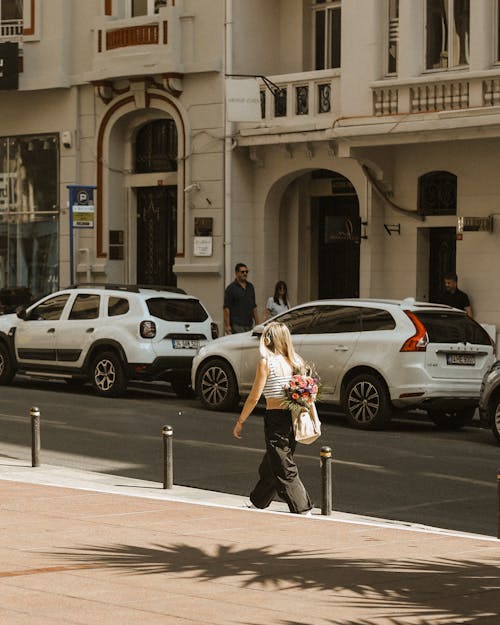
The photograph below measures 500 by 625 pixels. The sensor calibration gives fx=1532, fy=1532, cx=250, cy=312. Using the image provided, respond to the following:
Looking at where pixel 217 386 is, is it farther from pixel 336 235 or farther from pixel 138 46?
pixel 138 46

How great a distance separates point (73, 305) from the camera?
23609 mm

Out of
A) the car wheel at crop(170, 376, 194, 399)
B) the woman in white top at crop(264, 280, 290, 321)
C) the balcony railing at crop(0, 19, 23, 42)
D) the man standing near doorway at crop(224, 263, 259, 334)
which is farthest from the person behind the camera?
the balcony railing at crop(0, 19, 23, 42)

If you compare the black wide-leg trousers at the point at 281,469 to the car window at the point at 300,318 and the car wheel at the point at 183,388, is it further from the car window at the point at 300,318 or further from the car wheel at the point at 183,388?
the car wheel at the point at 183,388

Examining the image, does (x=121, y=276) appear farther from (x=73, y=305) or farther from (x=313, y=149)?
(x=73, y=305)

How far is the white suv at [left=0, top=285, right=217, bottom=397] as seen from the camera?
22.5 m

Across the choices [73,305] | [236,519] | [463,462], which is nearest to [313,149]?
[73,305]

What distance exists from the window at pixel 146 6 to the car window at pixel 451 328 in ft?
43.8

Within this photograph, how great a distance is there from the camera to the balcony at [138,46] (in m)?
29.6

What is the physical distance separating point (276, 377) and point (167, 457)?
1747 mm

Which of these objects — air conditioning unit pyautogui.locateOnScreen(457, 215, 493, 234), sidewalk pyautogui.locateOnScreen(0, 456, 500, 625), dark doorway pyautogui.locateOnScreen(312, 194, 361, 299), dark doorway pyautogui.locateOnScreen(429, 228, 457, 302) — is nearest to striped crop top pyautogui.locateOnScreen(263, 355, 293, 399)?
sidewalk pyautogui.locateOnScreen(0, 456, 500, 625)

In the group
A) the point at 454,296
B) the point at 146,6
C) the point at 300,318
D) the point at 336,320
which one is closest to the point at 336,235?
the point at 454,296

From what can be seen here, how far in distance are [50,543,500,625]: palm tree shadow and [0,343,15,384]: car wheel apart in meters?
14.6

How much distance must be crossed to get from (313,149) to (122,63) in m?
4.61

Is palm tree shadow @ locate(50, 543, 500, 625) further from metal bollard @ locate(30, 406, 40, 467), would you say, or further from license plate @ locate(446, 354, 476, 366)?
license plate @ locate(446, 354, 476, 366)
